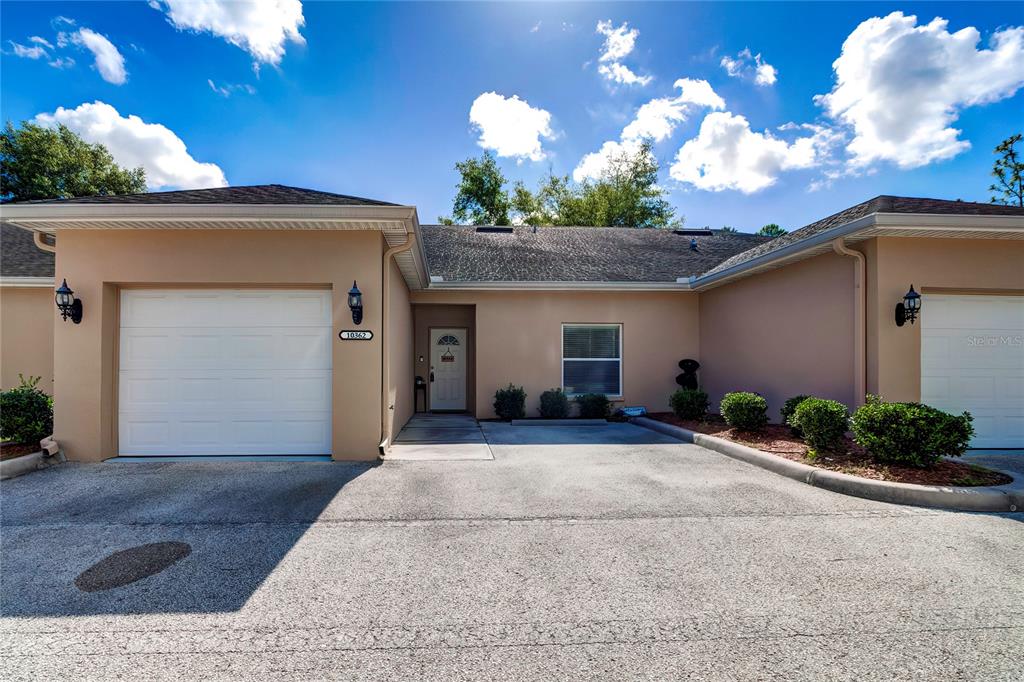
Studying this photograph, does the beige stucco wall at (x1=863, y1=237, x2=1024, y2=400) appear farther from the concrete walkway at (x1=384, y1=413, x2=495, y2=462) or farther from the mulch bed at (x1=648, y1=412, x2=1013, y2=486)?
the concrete walkway at (x1=384, y1=413, x2=495, y2=462)

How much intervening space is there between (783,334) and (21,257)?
50.9 ft

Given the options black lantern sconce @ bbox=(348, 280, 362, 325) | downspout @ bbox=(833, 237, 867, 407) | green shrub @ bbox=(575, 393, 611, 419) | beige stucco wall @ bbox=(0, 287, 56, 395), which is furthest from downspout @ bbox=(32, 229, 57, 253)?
downspout @ bbox=(833, 237, 867, 407)

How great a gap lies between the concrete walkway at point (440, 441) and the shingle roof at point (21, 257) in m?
7.82

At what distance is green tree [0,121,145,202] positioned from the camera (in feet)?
67.3

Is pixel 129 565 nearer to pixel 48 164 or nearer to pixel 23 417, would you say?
pixel 23 417

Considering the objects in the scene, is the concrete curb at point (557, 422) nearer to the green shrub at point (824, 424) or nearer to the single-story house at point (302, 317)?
the single-story house at point (302, 317)

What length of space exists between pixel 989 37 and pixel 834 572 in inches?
455

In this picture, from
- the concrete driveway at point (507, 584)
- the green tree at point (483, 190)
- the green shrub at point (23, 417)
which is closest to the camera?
the concrete driveway at point (507, 584)

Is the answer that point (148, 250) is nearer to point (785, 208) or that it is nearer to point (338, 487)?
point (338, 487)

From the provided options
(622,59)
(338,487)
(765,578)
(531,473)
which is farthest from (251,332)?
(622,59)

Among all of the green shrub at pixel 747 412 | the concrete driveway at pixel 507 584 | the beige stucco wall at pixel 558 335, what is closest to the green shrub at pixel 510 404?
the beige stucco wall at pixel 558 335

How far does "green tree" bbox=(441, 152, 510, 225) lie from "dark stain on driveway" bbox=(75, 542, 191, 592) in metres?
28.6

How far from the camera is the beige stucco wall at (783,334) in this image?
674cm

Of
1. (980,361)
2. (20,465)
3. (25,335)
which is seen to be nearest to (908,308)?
(980,361)
